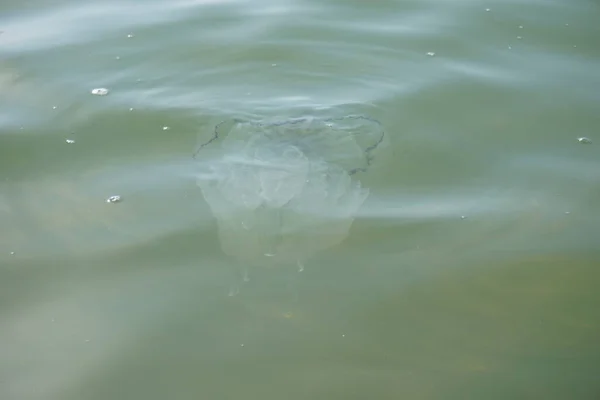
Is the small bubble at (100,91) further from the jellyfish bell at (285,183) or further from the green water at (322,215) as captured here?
the jellyfish bell at (285,183)

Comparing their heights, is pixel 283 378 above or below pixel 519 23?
below

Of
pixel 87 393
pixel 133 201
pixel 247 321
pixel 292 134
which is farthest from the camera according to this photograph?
pixel 292 134

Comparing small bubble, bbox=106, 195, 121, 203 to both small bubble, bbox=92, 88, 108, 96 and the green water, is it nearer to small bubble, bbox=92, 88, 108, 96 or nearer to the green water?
the green water

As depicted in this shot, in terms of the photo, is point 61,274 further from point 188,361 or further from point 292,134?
point 292,134

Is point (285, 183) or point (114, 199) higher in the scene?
point (285, 183)

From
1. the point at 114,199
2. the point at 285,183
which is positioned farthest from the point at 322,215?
the point at 114,199

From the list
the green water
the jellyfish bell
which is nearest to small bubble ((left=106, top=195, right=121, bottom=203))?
the green water

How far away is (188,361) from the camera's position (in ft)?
9.30

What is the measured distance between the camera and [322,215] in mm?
3498

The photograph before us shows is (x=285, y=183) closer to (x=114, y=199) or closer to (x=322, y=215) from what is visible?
(x=322, y=215)

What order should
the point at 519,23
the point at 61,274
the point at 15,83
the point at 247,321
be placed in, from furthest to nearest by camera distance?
the point at 519,23, the point at 15,83, the point at 61,274, the point at 247,321

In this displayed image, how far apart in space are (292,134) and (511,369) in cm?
201

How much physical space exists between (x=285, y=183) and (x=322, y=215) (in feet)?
1.06

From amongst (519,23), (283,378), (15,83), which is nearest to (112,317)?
(283,378)
